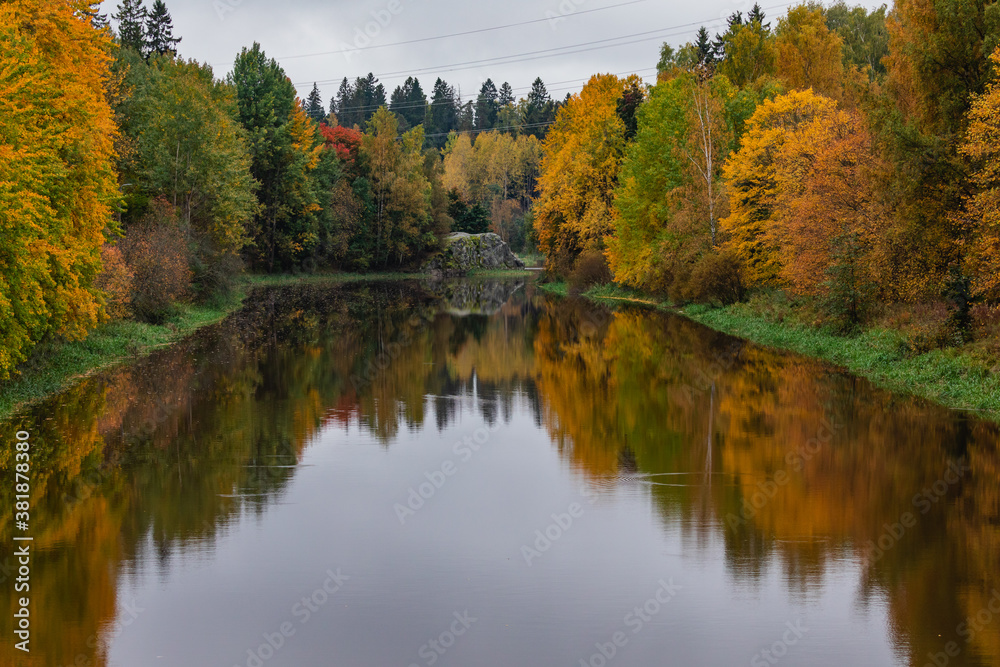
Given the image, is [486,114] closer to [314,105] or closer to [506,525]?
[314,105]

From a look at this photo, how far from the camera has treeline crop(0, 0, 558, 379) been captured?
1811 cm

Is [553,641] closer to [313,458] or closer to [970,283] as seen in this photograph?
[313,458]

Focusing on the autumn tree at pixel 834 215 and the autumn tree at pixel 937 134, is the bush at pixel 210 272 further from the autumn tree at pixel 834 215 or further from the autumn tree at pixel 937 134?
the autumn tree at pixel 937 134

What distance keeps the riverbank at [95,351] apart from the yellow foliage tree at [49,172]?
70 cm

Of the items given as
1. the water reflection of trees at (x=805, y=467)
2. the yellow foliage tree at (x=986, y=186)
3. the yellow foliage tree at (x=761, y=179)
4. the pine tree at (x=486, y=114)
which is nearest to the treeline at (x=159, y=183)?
the water reflection of trees at (x=805, y=467)

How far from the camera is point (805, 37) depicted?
177 feet

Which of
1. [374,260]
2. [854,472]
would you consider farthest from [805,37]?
[374,260]

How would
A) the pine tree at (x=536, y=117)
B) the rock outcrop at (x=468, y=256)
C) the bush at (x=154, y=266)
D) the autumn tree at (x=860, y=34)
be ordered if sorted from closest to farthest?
the bush at (x=154, y=266) → the autumn tree at (x=860, y=34) → the rock outcrop at (x=468, y=256) → the pine tree at (x=536, y=117)

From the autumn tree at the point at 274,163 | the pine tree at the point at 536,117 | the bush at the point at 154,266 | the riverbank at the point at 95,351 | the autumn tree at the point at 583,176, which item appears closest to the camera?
the riverbank at the point at 95,351

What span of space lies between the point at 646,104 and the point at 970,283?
29.6 m

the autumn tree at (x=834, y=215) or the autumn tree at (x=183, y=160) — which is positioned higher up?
the autumn tree at (x=183, y=160)

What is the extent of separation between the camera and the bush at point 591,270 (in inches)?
2415

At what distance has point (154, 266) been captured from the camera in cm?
3375

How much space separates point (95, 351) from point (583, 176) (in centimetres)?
4062
